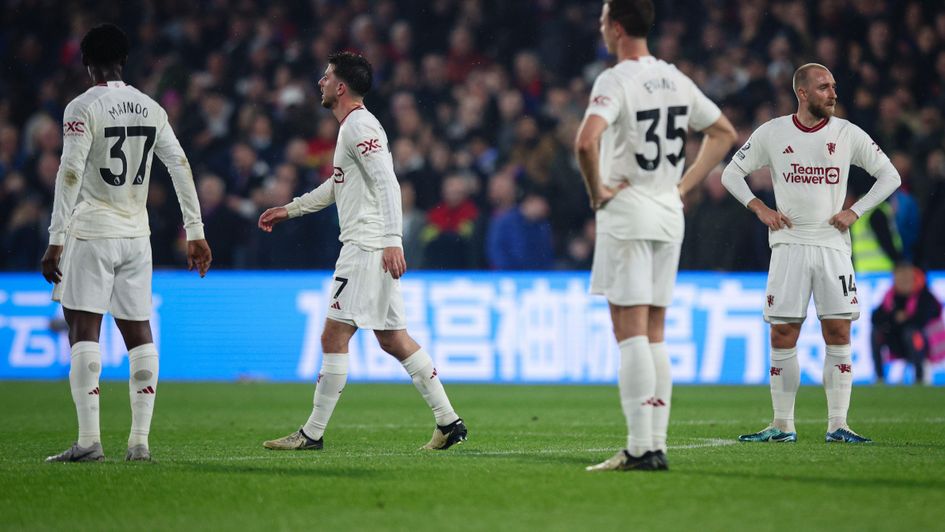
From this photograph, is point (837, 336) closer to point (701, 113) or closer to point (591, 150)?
point (701, 113)

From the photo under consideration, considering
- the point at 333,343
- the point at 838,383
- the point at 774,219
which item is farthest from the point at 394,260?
the point at 838,383

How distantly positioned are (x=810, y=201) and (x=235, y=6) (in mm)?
14395

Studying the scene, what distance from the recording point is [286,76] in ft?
63.7

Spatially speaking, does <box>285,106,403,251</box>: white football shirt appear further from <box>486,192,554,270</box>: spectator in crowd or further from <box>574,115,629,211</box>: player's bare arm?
<box>486,192,554,270</box>: spectator in crowd

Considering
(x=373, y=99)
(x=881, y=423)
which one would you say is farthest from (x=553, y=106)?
(x=881, y=423)

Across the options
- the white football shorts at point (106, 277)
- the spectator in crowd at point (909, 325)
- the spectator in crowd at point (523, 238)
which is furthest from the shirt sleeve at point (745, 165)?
the spectator in crowd at point (523, 238)

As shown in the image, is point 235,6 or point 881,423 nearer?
point 881,423

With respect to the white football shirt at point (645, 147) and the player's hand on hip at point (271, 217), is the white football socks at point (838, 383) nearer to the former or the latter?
the white football shirt at point (645, 147)

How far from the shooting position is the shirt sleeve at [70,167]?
674 cm

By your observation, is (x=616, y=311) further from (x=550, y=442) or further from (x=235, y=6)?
(x=235, y=6)

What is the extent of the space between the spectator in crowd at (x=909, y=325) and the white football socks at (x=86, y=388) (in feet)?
34.1

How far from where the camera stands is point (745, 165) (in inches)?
338

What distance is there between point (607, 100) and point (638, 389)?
131cm

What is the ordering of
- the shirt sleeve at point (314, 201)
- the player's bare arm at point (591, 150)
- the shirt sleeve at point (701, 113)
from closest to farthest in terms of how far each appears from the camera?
the player's bare arm at point (591, 150), the shirt sleeve at point (701, 113), the shirt sleeve at point (314, 201)
